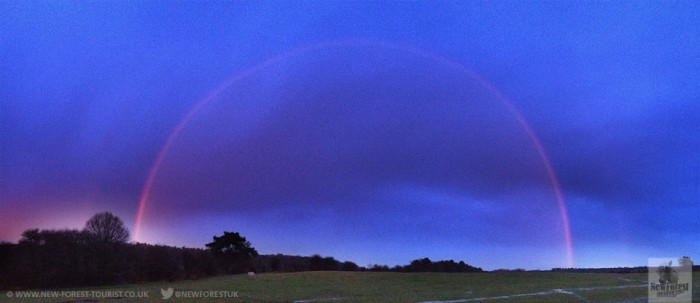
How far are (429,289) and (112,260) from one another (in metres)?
46.9

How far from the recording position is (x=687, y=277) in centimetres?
4622

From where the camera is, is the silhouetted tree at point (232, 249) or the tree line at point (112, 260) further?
the silhouetted tree at point (232, 249)

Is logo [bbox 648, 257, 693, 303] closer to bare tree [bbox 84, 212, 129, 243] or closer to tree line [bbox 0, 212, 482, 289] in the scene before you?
tree line [bbox 0, 212, 482, 289]

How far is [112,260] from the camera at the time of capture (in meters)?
76.1

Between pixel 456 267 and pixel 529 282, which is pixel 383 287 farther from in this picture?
pixel 456 267

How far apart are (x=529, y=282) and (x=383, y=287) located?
46.0ft

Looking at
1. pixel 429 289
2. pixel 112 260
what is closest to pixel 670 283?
pixel 429 289

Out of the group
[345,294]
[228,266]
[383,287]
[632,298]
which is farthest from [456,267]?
[632,298]

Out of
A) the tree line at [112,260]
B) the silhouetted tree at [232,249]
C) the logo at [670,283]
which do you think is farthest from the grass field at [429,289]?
the silhouetted tree at [232,249]

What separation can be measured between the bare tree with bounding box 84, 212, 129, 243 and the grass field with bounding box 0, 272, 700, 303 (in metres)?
35.6

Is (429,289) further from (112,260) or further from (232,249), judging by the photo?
(232,249)

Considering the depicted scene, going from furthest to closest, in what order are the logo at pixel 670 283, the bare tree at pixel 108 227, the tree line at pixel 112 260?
the bare tree at pixel 108 227, the tree line at pixel 112 260, the logo at pixel 670 283

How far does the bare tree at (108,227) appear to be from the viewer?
295 ft

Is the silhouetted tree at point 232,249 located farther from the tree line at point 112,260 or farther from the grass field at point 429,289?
the grass field at point 429,289
